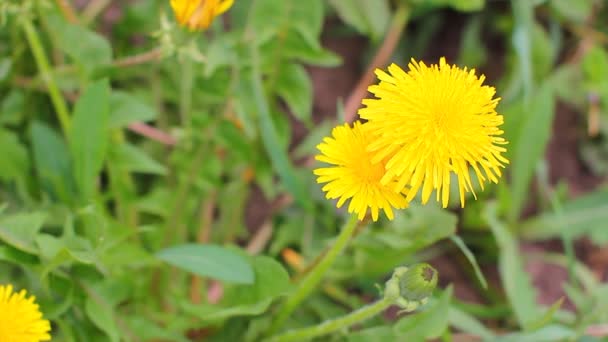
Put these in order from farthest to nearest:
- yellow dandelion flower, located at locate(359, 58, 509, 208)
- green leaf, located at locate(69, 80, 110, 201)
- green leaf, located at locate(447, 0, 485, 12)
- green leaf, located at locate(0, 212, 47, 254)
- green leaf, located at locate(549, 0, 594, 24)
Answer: green leaf, located at locate(549, 0, 594, 24), green leaf, located at locate(447, 0, 485, 12), green leaf, located at locate(69, 80, 110, 201), green leaf, located at locate(0, 212, 47, 254), yellow dandelion flower, located at locate(359, 58, 509, 208)

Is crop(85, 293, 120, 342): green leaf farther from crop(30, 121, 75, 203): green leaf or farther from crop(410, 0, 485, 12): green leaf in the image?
crop(410, 0, 485, 12): green leaf

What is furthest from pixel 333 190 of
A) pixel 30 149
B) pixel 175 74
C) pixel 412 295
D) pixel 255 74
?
pixel 30 149

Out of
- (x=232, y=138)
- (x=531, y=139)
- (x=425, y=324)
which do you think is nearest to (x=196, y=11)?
(x=232, y=138)

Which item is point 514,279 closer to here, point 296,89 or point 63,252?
point 296,89

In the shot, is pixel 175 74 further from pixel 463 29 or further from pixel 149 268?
pixel 463 29

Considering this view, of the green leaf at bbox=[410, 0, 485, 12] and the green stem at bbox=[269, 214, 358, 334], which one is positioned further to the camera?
the green leaf at bbox=[410, 0, 485, 12]

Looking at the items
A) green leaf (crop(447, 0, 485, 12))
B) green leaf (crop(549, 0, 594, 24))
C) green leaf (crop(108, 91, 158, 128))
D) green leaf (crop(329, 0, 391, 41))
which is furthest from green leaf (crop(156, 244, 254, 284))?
green leaf (crop(549, 0, 594, 24))
